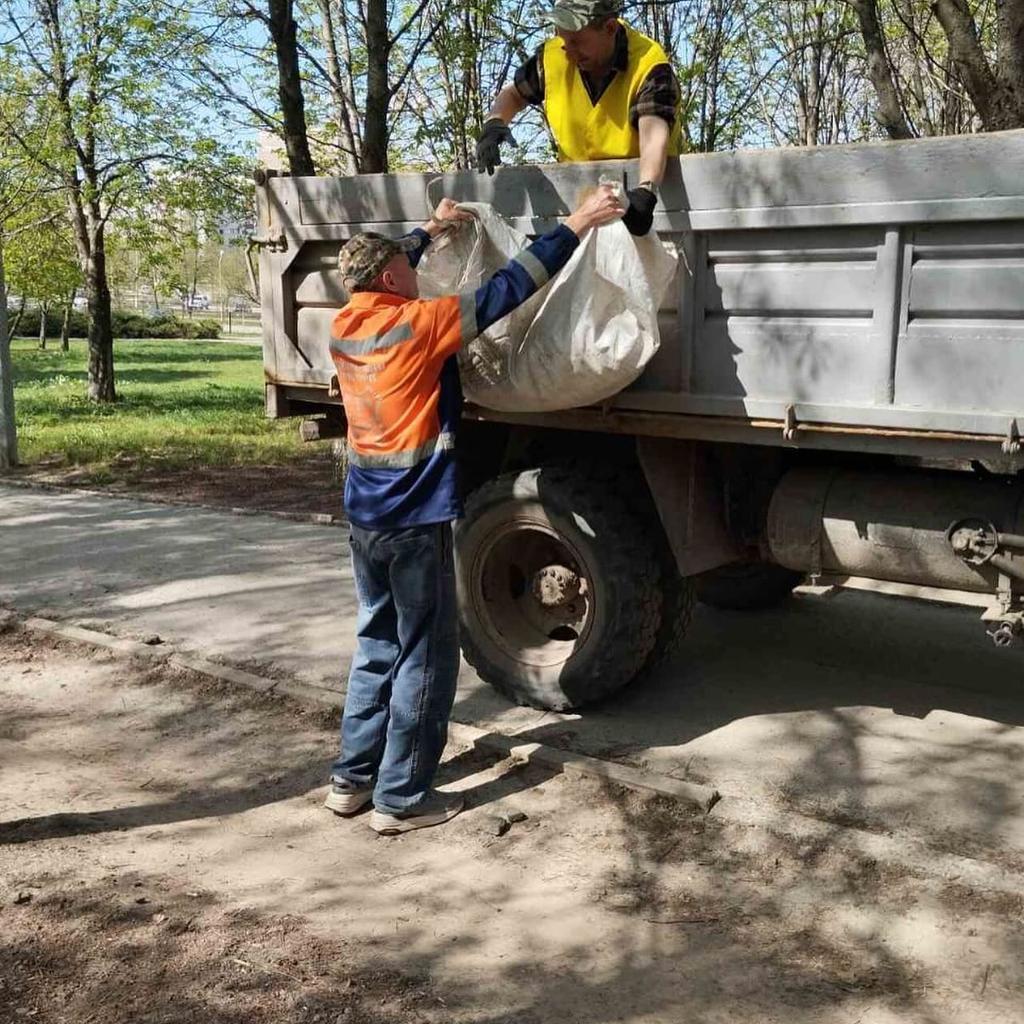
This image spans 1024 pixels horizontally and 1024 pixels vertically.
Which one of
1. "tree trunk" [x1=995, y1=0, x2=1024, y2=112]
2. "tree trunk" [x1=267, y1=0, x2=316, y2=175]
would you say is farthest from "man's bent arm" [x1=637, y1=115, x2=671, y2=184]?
"tree trunk" [x1=267, y1=0, x2=316, y2=175]

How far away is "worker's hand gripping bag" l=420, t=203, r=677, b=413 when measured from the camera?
13.6 ft

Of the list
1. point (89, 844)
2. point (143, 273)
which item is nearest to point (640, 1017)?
point (89, 844)

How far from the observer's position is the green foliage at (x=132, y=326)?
175 ft

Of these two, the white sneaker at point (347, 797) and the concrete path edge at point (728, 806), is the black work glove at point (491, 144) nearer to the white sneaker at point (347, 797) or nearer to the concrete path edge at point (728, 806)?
the concrete path edge at point (728, 806)

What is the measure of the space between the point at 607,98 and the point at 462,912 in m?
3.02

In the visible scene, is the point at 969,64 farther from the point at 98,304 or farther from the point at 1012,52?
the point at 98,304

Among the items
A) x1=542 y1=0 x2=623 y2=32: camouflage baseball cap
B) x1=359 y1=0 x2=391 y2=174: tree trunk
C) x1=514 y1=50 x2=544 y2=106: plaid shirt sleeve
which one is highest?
x1=359 y1=0 x2=391 y2=174: tree trunk

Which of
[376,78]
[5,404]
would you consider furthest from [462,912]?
[5,404]

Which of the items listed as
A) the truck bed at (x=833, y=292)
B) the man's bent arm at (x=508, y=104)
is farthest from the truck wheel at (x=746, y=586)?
the man's bent arm at (x=508, y=104)

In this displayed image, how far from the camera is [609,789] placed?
173 inches

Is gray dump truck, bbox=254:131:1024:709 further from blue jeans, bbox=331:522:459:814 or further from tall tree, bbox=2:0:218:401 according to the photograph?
tall tree, bbox=2:0:218:401

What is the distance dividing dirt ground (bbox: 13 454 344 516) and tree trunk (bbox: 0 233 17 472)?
0.67ft

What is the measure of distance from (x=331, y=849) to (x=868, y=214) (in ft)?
8.91

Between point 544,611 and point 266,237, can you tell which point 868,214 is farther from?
point 266,237
